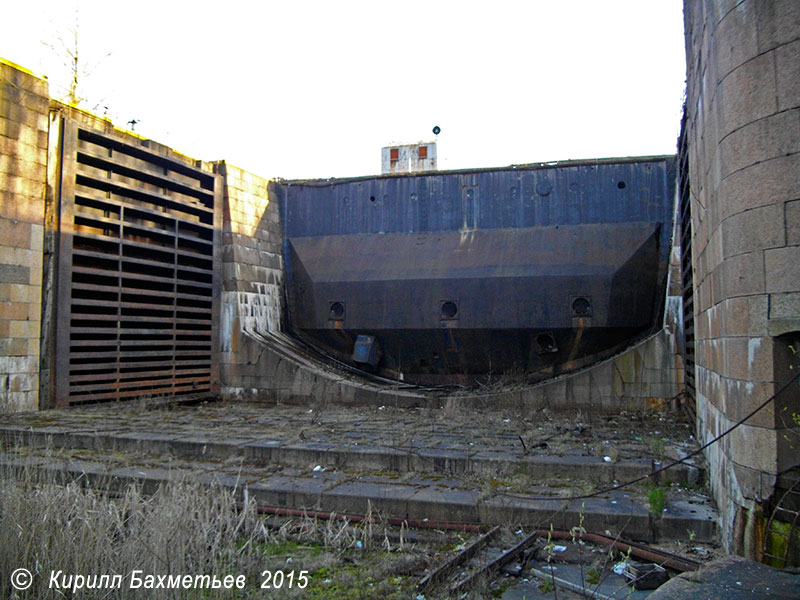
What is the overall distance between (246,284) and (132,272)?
279 centimetres

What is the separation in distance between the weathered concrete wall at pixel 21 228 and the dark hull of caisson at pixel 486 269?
6.09m

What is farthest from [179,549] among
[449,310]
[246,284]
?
[246,284]

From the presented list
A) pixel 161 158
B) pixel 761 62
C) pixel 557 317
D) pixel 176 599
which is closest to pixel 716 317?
pixel 761 62

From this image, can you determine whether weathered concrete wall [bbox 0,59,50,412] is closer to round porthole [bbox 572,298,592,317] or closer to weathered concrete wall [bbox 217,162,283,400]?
weathered concrete wall [bbox 217,162,283,400]

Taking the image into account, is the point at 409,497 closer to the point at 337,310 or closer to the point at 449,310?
the point at 449,310

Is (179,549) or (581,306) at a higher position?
(581,306)

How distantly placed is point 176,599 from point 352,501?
2660 mm

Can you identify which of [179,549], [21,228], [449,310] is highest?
[21,228]

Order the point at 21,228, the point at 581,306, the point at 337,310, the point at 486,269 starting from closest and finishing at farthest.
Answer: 1. the point at 21,228
2. the point at 581,306
3. the point at 486,269
4. the point at 337,310

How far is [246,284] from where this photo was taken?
14570 mm

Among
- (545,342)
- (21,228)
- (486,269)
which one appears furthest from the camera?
(486,269)

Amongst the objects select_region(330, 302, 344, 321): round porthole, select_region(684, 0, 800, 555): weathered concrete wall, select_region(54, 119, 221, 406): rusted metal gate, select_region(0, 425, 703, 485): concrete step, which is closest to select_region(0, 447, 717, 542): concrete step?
select_region(0, 425, 703, 485): concrete step

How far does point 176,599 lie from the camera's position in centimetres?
334

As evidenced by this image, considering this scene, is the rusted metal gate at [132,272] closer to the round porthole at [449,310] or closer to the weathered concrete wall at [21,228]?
the weathered concrete wall at [21,228]
